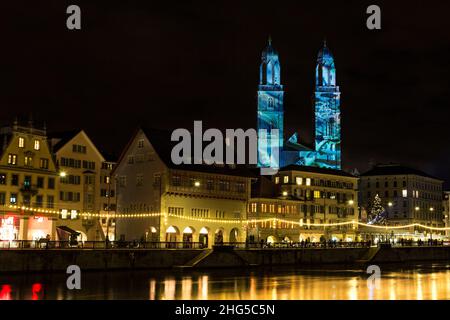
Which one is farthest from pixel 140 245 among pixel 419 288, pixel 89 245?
pixel 419 288

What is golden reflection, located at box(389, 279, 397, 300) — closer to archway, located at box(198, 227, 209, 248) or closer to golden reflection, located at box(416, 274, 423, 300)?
golden reflection, located at box(416, 274, 423, 300)

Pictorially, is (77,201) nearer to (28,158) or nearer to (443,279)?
(28,158)

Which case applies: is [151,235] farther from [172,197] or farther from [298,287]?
[298,287]

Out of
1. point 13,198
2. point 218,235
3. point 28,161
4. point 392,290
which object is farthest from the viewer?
point 218,235

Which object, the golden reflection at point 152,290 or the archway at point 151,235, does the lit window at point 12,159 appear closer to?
the archway at point 151,235

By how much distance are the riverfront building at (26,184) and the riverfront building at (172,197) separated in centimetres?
1034

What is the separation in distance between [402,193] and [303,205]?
60883 millimetres

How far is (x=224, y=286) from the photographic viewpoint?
59875 millimetres

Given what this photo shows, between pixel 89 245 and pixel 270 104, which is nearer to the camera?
pixel 89 245

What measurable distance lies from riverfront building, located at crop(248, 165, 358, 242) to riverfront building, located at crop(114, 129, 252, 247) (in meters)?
5.92

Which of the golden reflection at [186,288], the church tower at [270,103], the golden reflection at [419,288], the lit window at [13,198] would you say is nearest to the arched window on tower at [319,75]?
the church tower at [270,103]
